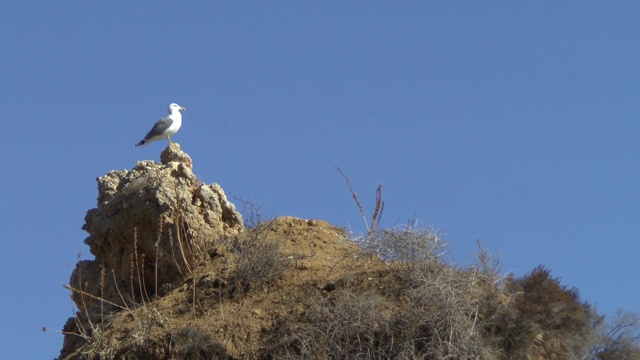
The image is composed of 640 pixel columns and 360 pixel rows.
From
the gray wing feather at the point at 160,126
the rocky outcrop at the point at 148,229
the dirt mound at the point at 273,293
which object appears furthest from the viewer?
the gray wing feather at the point at 160,126

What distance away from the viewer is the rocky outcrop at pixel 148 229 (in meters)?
17.0

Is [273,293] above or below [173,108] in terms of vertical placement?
below

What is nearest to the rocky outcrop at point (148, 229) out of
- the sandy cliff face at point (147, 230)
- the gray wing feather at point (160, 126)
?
the sandy cliff face at point (147, 230)

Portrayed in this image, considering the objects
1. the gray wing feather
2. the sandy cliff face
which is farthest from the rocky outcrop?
the gray wing feather

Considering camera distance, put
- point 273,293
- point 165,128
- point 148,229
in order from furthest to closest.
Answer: point 165,128 → point 148,229 → point 273,293

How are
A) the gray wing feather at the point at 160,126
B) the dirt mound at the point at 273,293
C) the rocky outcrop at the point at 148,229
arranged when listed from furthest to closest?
the gray wing feather at the point at 160,126, the rocky outcrop at the point at 148,229, the dirt mound at the point at 273,293

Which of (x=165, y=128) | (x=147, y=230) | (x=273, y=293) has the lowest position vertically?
(x=273, y=293)

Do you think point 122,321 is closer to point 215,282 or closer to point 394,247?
point 215,282

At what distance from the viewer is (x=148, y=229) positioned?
1717 centimetres

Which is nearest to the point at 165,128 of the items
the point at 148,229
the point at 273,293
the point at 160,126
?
the point at 160,126

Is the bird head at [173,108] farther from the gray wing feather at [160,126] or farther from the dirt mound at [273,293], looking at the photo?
the dirt mound at [273,293]

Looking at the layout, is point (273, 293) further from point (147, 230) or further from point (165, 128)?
point (165, 128)

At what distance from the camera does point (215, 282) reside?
16.6 metres

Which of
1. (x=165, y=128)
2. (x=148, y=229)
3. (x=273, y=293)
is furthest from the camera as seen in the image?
(x=165, y=128)
